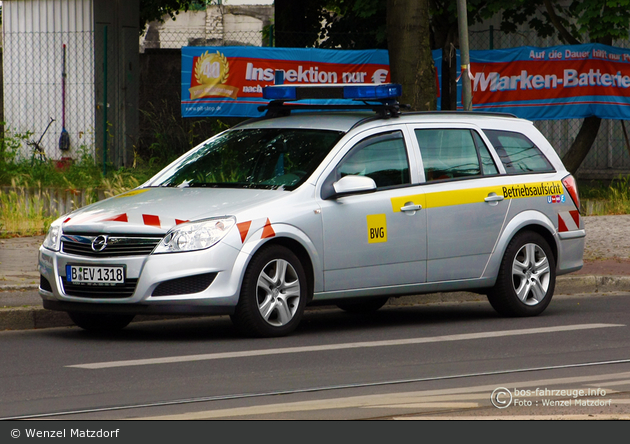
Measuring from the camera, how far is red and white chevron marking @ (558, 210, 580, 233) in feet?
31.7

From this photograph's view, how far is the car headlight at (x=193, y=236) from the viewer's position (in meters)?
7.41

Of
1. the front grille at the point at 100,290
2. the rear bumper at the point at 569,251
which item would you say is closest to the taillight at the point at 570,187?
the rear bumper at the point at 569,251

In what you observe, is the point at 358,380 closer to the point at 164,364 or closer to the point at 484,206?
the point at 164,364

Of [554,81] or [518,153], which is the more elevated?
[554,81]

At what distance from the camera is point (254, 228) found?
758 centimetres

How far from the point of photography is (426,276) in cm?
870

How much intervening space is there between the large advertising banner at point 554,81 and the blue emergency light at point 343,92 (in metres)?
8.13

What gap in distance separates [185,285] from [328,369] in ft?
4.31

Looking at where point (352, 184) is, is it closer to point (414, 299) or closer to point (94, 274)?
point (94, 274)

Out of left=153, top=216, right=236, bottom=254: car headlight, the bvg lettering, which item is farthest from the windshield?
left=153, top=216, right=236, bottom=254: car headlight

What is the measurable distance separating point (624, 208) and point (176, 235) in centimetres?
1130

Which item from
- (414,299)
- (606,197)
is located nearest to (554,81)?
(606,197)

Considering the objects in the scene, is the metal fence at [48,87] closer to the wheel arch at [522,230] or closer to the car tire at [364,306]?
the car tire at [364,306]
